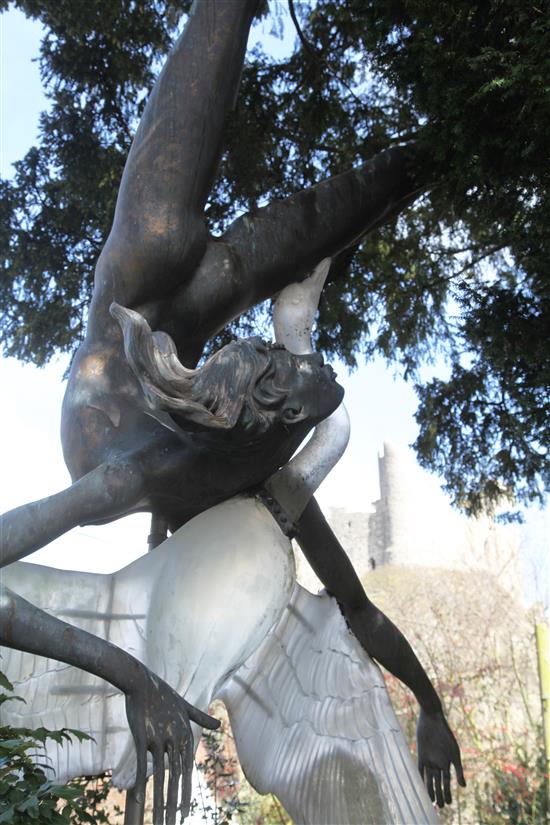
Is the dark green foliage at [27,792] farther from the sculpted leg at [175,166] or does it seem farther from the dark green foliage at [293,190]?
the dark green foliage at [293,190]

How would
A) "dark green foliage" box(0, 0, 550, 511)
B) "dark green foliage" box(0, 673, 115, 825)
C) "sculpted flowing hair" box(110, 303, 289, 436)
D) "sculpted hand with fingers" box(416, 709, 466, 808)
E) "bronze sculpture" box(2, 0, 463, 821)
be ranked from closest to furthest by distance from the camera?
1. "dark green foliage" box(0, 673, 115, 825)
2. "sculpted flowing hair" box(110, 303, 289, 436)
3. "bronze sculpture" box(2, 0, 463, 821)
4. "sculpted hand with fingers" box(416, 709, 466, 808)
5. "dark green foliage" box(0, 0, 550, 511)

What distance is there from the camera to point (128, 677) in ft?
6.63

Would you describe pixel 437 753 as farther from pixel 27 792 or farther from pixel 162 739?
pixel 27 792

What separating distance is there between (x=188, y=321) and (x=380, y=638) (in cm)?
117

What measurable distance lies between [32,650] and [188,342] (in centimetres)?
114

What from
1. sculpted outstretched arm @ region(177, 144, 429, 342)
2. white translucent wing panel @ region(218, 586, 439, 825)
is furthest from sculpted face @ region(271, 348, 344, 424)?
white translucent wing panel @ region(218, 586, 439, 825)

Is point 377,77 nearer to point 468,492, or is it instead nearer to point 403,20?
point 403,20

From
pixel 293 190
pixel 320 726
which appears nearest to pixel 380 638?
pixel 320 726

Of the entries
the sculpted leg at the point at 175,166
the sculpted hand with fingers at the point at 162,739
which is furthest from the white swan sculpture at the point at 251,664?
the sculpted leg at the point at 175,166

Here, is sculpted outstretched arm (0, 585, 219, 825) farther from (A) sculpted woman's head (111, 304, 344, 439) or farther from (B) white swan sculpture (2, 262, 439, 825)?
(A) sculpted woman's head (111, 304, 344, 439)

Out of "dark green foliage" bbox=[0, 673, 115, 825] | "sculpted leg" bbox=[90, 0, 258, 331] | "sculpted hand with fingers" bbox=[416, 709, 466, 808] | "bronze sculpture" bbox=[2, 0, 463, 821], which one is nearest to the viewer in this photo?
"dark green foliage" bbox=[0, 673, 115, 825]

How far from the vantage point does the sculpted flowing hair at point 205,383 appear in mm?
2213

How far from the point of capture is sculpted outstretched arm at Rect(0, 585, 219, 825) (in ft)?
6.56

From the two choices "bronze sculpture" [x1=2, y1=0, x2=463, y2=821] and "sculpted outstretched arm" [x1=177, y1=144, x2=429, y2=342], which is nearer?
"bronze sculpture" [x1=2, y1=0, x2=463, y2=821]
